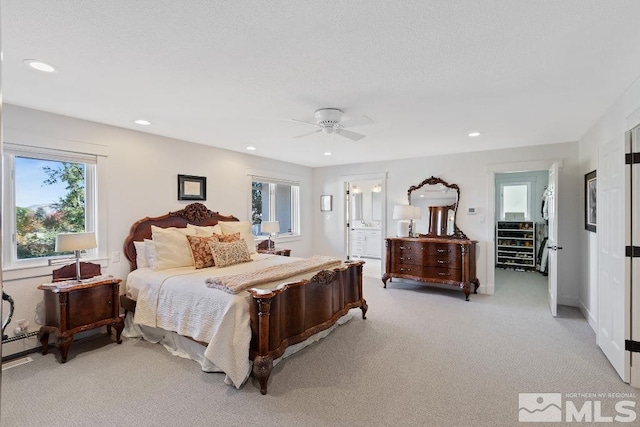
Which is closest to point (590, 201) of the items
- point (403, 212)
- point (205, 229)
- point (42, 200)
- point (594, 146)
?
point (594, 146)

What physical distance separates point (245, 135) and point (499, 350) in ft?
12.0

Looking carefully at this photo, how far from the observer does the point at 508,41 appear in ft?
6.92

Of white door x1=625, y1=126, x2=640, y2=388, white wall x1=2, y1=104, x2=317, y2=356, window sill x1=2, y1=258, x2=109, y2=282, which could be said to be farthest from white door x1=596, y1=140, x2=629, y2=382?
window sill x1=2, y1=258, x2=109, y2=282

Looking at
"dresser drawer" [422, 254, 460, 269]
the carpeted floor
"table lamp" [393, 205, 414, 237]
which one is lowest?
the carpeted floor

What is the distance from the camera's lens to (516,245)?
24.5 feet

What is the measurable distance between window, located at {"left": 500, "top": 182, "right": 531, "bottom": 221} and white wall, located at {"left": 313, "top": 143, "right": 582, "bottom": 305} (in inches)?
106

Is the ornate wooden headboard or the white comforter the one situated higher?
the ornate wooden headboard

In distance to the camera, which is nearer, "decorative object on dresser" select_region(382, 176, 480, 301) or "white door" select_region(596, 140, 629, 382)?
"white door" select_region(596, 140, 629, 382)

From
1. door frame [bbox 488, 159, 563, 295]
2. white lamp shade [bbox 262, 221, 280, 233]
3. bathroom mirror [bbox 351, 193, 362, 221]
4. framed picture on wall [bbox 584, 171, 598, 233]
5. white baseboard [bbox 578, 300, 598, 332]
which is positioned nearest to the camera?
white baseboard [bbox 578, 300, 598, 332]

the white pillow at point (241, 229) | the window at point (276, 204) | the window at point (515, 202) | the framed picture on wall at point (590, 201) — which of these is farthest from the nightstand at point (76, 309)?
the window at point (515, 202)

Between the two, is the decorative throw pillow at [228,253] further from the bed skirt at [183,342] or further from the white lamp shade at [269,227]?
the white lamp shade at [269,227]

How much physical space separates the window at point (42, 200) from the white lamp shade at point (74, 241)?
1.72ft

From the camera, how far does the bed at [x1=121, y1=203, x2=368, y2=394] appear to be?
2.72 meters

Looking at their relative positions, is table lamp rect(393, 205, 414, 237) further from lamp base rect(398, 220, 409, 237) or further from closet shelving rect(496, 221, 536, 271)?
closet shelving rect(496, 221, 536, 271)
